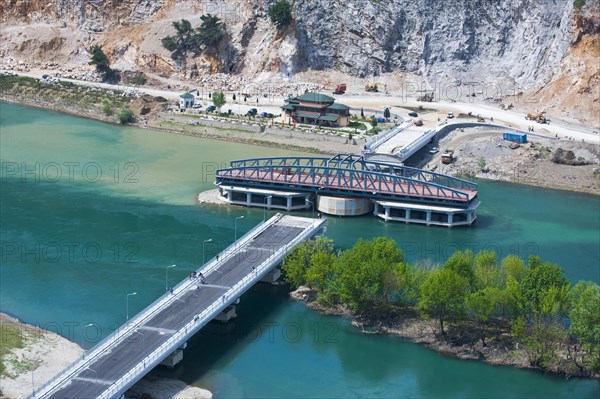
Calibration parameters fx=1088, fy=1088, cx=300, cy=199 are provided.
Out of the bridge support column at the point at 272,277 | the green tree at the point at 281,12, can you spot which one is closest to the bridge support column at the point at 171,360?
the bridge support column at the point at 272,277

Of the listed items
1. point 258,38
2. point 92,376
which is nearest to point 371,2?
point 258,38

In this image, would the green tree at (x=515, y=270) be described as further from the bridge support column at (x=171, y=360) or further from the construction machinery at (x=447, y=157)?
the construction machinery at (x=447, y=157)

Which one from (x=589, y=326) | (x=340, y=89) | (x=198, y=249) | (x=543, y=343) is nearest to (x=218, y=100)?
(x=340, y=89)

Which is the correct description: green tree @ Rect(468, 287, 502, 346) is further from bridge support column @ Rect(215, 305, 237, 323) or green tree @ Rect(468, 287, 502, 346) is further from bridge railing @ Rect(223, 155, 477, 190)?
bridge railing @ Rect(223, 155, 477, 190)

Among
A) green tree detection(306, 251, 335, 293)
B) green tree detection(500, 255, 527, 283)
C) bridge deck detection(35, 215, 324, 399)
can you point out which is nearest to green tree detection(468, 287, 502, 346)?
green tree detection(500, 255, 527, 283)

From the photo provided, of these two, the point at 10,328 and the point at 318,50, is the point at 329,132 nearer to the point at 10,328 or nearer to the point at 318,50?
the point at 318,50
